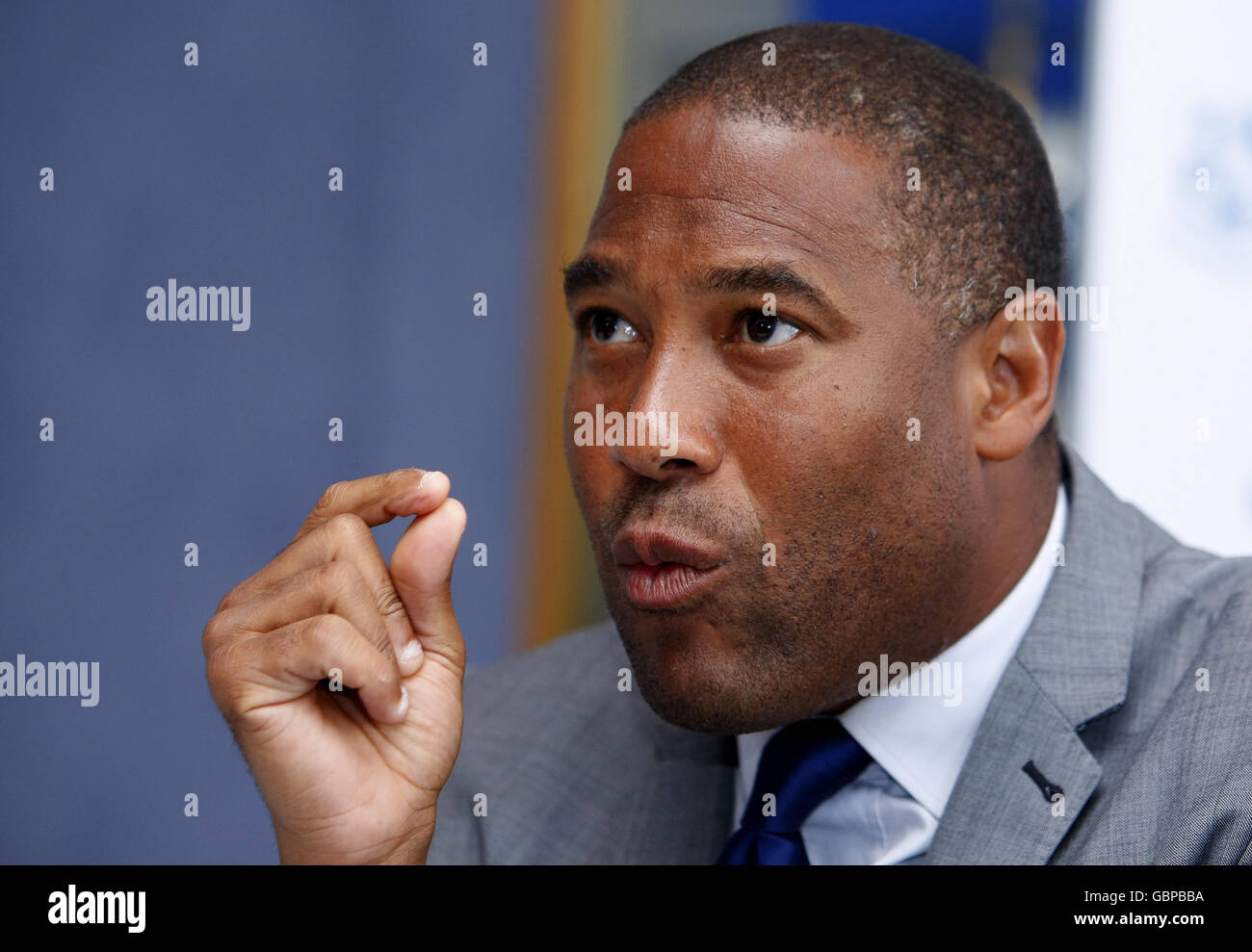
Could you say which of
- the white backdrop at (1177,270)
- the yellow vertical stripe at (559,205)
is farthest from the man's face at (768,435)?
the yellow vertical stripe at (559,205)

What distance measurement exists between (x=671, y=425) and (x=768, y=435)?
0.38 feet

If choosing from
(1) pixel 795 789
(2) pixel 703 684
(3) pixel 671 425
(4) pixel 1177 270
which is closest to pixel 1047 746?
(1) pixel 795 789

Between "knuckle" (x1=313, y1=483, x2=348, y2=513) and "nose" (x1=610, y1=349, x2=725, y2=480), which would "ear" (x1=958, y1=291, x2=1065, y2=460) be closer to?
"nose" (x1=610, y1=349, x2=725, y2=480)

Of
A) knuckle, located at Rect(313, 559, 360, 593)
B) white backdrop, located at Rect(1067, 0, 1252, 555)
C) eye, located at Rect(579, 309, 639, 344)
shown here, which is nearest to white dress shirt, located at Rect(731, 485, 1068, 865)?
eye, located at Rect(579, 309, 639, 344)

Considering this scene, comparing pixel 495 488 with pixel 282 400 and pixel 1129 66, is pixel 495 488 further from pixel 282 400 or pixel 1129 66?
pixel 1129 66

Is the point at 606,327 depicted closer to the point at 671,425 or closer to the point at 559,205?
the point at 671,425

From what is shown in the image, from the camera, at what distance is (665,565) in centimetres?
151

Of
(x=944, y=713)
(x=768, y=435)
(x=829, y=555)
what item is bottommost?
(x=944, y=713)

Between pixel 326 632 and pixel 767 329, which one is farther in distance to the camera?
pixel 767 329

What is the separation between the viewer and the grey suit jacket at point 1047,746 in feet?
4.65

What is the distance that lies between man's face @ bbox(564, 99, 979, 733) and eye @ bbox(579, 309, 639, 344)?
29mm

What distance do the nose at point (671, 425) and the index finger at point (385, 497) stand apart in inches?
8.9

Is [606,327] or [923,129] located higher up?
[923,129]
